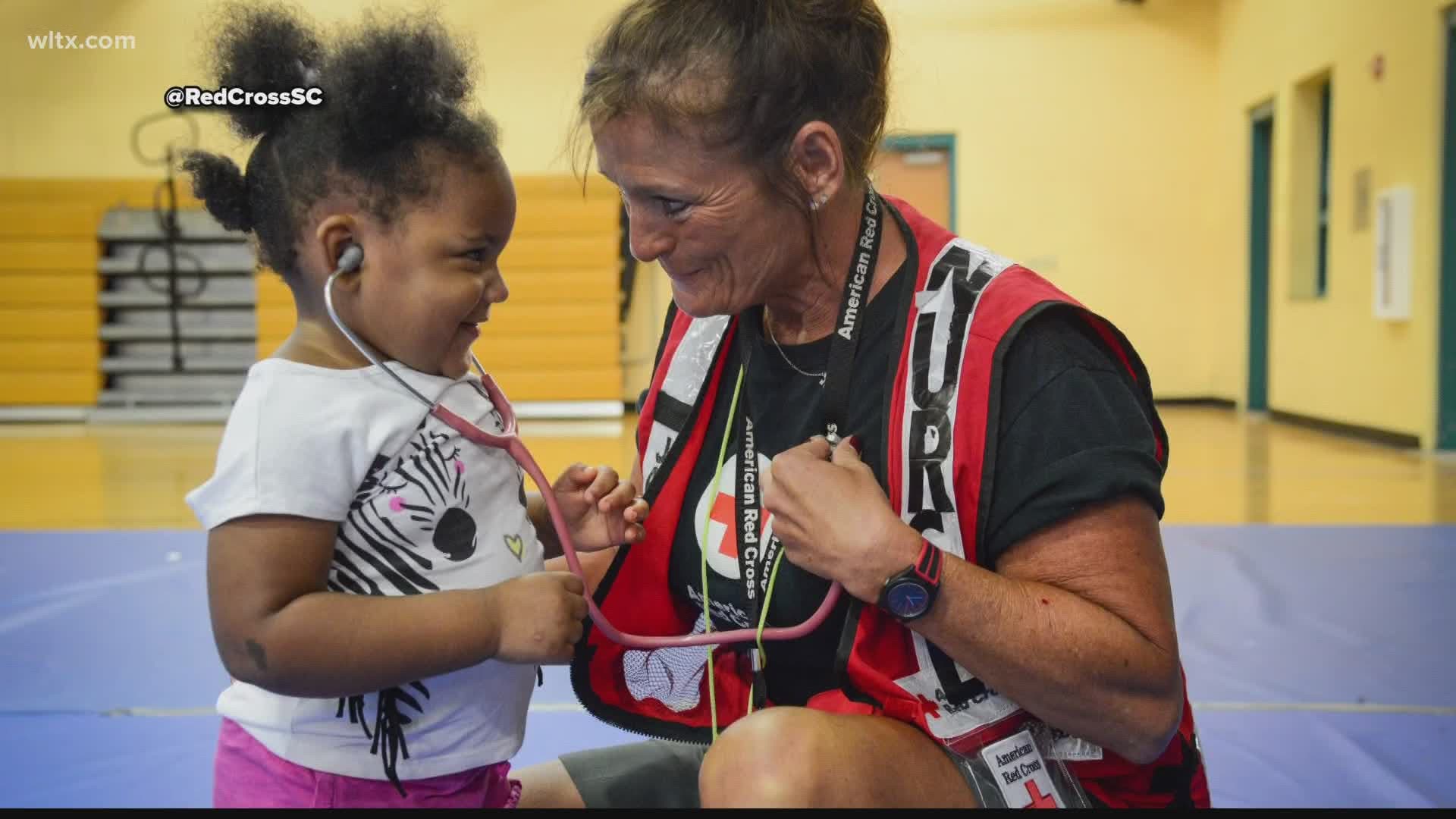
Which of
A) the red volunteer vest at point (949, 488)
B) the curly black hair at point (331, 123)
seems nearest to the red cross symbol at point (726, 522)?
the red volunteer vest at point (949, 488)

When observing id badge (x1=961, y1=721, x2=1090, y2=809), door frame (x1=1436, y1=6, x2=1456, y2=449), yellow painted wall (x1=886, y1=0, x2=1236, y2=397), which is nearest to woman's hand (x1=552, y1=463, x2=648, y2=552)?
id badge (x1=961, y1=721, x2=1090, y2=809)

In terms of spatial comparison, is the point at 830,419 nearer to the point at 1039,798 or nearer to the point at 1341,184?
the point at 1039,798

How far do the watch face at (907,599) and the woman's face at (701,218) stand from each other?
1.46ft

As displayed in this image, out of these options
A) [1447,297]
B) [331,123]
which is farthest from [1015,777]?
[1447,297]

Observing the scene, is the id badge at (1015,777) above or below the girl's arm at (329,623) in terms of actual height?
below

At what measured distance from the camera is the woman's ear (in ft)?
4.29

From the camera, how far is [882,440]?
1275 millimetres

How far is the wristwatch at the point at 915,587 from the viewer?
1.11 metres

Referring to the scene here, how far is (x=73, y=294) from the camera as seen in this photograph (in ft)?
34.4

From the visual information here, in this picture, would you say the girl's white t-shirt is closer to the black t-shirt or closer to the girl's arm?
the girl's arm

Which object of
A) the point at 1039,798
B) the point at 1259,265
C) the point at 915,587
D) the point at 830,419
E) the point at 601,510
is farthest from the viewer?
the point at 1259,265

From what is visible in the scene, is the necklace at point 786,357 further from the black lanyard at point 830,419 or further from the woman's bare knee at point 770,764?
the woman's bare knee at point 770,764

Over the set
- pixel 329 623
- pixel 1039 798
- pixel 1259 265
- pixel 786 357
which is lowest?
pixel 1039 798

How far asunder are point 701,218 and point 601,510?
38 centimetres
